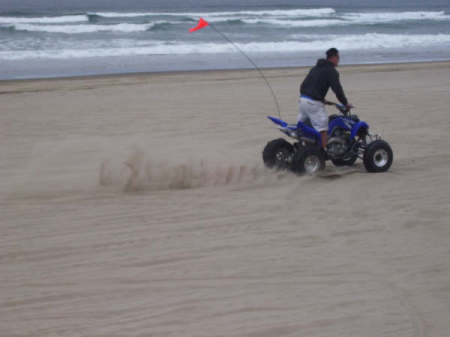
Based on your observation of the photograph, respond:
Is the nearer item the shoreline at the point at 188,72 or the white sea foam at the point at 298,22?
the shoreline at the point at 188,72

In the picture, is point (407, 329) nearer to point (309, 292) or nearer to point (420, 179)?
point (309, 292)

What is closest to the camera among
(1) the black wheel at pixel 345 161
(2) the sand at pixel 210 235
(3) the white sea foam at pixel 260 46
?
(2) the sand at pixel 210 235

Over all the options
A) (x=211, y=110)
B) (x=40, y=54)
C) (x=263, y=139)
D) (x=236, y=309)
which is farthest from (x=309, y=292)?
(x=40, y=54)

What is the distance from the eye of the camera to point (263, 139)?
11234 mm

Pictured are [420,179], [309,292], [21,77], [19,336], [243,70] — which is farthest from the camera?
[243,70]

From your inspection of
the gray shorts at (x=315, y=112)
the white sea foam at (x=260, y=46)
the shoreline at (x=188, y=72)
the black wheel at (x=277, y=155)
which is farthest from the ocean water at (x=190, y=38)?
the gray shorts at (x=315, y=112)

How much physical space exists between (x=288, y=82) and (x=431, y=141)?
7.44 metres

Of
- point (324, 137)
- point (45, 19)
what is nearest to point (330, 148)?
point (324, 137)

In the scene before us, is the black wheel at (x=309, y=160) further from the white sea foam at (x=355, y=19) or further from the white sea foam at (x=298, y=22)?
the white sea foam at (x=298, y=22)

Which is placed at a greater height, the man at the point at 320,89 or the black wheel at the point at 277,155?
the man at the point at 320,89

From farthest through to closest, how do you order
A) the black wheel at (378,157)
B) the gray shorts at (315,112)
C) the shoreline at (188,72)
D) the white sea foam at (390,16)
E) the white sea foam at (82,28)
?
the white sea foam at (390,16) → the white sea foam at (82,28) → the shoreline at (188,72) → the black wheel at (378,157) → the gray shorts at (315,112)

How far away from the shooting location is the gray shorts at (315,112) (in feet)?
27.4

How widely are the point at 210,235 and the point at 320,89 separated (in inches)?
118

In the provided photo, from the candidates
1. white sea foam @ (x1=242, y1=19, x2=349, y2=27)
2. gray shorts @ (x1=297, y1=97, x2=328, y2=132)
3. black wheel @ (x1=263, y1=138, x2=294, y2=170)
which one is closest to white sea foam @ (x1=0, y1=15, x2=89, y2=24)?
white sea foam @ (x1=242, y1=19, x2=349, y2=27)
